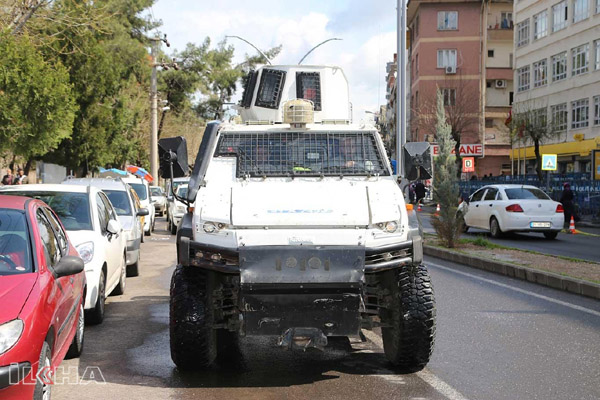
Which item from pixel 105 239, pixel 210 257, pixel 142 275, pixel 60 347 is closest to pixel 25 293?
pixel 60 347

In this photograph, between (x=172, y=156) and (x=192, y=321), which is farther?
(x=172, y=156)

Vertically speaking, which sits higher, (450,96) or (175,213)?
(450,96)

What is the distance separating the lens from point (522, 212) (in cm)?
2381

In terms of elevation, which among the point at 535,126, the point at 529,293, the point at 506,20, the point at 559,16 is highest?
the point at 506,20

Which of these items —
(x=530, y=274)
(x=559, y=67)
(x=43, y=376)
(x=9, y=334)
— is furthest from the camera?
(x=559, y=67)

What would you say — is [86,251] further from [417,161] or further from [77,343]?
[417,161]

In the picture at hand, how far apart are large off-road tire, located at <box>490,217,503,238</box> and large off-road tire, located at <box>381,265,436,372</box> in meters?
18.1

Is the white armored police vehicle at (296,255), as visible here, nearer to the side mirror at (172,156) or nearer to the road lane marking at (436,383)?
the side mirror at (172,156)

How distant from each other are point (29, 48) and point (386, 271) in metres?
18.9

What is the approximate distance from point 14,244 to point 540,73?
167 ft

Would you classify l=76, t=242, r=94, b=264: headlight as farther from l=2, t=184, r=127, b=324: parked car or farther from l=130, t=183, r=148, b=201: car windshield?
l=130, t=183, r=148, b=201: car windshield

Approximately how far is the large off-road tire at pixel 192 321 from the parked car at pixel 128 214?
6660mm

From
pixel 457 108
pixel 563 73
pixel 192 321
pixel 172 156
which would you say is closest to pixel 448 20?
pixel 457 108

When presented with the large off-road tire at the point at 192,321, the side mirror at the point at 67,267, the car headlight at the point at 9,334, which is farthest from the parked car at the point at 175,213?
the car headlight at the point at 9,334
